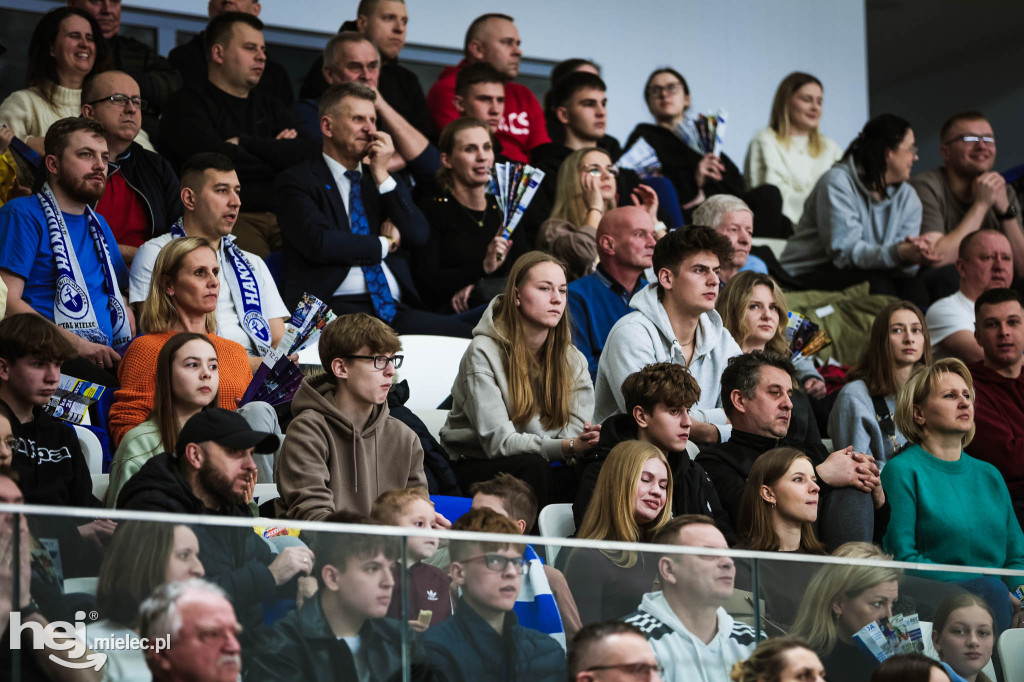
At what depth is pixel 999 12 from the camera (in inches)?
389

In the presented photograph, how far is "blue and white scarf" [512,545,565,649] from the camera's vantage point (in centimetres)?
284

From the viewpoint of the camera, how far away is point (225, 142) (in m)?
6.05

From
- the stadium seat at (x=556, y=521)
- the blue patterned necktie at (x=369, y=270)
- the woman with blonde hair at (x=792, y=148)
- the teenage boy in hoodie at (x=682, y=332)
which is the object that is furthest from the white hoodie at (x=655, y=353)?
the woman with blonde hair at (x=792, y=148)

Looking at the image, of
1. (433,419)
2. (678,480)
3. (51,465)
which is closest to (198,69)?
(433,419)

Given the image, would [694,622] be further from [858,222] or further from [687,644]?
[858,222]

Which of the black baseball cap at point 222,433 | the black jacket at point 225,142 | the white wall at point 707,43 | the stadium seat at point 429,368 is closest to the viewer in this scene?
the black baseball cap at point 222,433

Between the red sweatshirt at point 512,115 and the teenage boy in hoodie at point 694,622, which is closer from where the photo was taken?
the teenage boy in hoodie at point 694,622

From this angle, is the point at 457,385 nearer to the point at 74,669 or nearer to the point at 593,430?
the point at 593,430

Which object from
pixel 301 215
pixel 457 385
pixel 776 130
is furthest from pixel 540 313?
pixel 776 130

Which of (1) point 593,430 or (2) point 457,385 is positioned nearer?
(1) point 593,430

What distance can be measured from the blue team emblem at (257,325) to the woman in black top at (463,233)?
1.10 metres

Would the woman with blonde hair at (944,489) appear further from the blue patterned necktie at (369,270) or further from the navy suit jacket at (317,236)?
the navy suit jacket at (317,236)

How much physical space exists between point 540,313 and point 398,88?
8.80 ft

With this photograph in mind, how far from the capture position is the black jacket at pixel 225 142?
19.8ft
